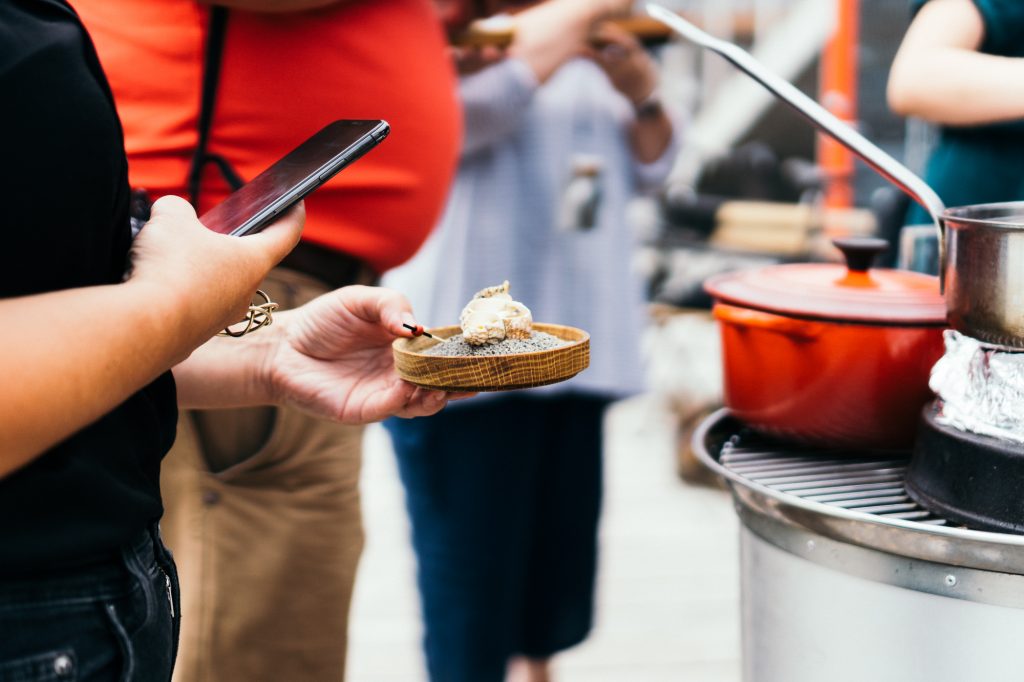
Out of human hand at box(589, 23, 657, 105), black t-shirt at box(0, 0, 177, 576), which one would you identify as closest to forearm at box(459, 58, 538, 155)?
human hand at box(589, 23, 657, 105)

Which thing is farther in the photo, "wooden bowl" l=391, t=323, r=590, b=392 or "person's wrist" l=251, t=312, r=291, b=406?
"person's wrist" l=251, t=312, r=291, b=406

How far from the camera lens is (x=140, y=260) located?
2.35 feet

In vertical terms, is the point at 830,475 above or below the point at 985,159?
below

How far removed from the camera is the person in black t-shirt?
62cm

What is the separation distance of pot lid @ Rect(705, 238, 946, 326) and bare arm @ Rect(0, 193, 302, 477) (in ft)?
2.07

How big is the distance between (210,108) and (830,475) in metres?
0.85

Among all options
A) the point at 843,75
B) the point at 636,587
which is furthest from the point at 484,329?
the point at 843,75

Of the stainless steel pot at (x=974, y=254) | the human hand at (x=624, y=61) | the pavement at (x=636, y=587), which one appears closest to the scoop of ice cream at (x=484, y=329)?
the stainless steel pot at (x=974, y=254)

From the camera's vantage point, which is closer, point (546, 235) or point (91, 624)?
point (91, 624)

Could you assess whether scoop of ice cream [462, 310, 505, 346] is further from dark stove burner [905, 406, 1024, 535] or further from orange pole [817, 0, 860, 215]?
orange pole [817, 0, 860, 215]

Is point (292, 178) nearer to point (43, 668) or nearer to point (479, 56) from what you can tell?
point (43, 668)

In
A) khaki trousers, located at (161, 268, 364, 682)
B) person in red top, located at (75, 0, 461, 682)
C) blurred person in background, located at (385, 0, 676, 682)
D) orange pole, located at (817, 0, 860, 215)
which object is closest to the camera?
person in red top, located at (75, 0, 461, 682)

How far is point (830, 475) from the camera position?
1171mm

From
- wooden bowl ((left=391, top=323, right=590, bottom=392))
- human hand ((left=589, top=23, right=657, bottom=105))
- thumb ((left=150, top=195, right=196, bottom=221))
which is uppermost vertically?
human hand ((left=589, top=23, right=657, bottom=105))
